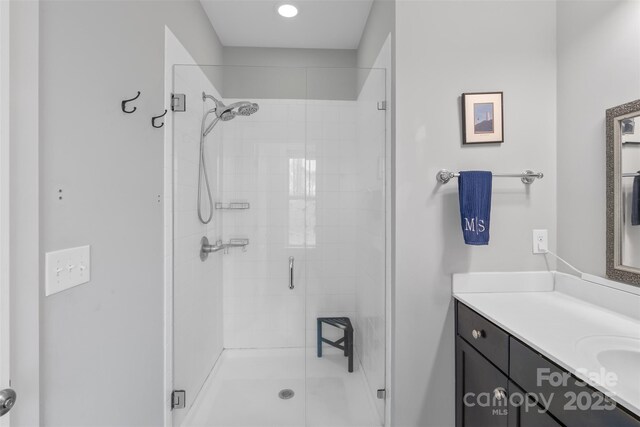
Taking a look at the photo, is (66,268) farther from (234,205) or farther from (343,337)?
(343,337)

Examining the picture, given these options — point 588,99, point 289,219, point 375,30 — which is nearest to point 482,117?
point 588,99

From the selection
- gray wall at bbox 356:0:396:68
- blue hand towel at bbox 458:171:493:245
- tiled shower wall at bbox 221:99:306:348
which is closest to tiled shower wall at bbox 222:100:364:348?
tiled shower wall at bbox 221:99:306:348

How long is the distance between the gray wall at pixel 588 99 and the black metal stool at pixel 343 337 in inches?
48.8

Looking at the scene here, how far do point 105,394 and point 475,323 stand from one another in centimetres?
149

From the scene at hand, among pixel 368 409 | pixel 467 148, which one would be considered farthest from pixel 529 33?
pixel 368 409

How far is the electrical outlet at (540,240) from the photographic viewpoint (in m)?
1.54

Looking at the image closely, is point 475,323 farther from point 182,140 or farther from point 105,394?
point 182,140

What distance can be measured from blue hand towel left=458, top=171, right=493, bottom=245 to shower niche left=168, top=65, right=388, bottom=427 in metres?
0.44

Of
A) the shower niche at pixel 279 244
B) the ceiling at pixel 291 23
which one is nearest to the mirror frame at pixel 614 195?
the shower niche at pixel 279 244

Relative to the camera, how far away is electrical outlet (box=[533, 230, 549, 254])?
1537 millimetres

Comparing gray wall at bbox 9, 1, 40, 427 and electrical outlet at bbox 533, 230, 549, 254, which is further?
electrical outlet at bbox 533, 230, 549, 254

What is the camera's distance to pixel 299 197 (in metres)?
1.85

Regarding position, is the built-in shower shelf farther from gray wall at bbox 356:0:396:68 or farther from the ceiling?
the ceiling

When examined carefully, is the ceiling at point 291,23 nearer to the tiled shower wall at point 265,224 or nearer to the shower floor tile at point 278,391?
the tiled shower wall at point 265,224
